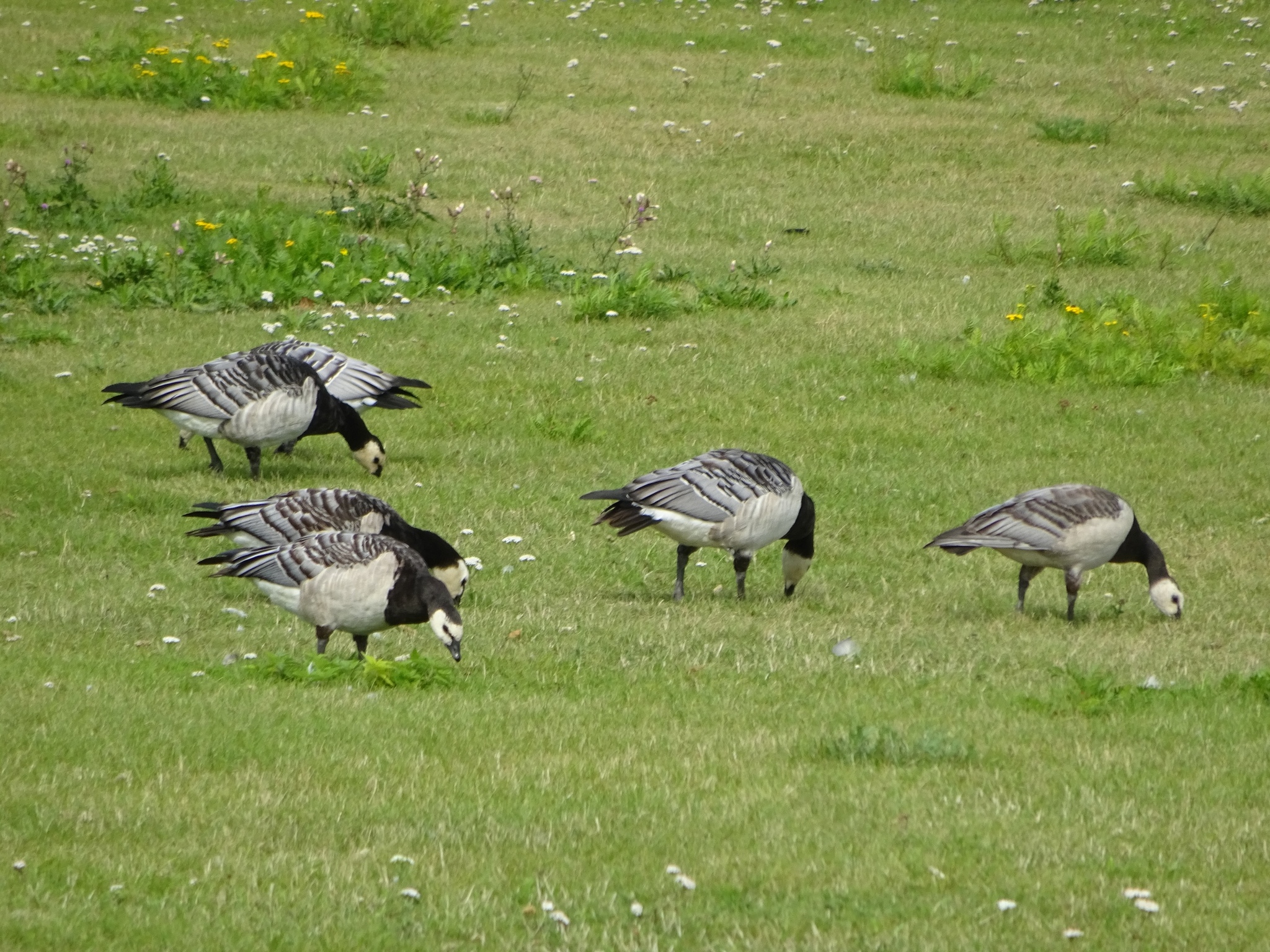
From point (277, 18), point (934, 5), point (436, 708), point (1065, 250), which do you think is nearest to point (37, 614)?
point (436, 708)

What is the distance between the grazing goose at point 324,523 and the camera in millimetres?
9531

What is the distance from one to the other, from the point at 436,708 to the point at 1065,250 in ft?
46.4

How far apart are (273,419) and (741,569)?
13.7 feet

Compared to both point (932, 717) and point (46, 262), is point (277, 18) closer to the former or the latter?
point (46, 262)

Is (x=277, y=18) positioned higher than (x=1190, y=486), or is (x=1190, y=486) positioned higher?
(x=277, y=18)

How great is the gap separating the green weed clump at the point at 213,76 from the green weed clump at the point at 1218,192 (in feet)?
41.5

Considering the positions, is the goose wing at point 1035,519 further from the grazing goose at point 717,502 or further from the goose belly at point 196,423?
the goose belly at point 196,423

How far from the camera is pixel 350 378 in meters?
13.6

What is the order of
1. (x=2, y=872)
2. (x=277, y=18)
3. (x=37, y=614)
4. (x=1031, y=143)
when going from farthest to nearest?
1. (x=277, y=18)
2. (x=1031, y=143)
3. (x=37, y=614)
4. (x=2, y=872)

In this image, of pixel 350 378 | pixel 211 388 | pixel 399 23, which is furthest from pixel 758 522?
pixel 399 23

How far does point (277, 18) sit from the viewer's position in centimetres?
3006

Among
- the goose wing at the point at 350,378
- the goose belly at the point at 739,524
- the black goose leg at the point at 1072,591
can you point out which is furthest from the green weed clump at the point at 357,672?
the goose wing at the point at 350,378

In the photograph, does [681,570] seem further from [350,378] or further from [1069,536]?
[350,378]

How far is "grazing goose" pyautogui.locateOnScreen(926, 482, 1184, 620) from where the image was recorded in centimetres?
992
